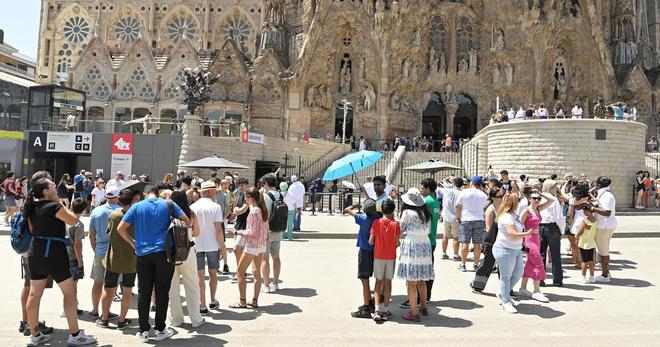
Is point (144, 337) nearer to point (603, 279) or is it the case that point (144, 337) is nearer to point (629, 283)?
point (603, 279)

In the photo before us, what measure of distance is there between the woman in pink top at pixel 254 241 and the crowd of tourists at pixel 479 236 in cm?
125

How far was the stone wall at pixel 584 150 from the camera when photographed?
22984 millimetres

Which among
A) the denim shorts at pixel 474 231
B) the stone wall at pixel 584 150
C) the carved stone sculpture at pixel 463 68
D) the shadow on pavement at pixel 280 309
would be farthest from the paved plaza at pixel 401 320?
the carved stone sculpture at pixel 463 68

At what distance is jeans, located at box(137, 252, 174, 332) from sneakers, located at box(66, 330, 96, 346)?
497 mm

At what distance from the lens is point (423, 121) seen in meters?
42.4

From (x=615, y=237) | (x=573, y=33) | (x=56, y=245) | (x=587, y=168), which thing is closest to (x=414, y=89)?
(x=573, y=33)

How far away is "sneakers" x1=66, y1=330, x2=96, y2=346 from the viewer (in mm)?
5133

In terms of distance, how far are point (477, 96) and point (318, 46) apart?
44.5 feet

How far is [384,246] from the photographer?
622 cm

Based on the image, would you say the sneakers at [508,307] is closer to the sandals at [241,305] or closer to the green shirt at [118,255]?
the sandals at [241,305]

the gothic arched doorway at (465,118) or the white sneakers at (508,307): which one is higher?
the gothic arched doorway at (465,118)

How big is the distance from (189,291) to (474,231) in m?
5.38

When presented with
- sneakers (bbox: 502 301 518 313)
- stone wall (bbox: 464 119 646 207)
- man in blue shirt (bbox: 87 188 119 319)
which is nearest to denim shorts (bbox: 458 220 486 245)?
sneakers (bbox: 502 301 518 313)

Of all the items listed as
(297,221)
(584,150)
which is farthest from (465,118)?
(297,221)
